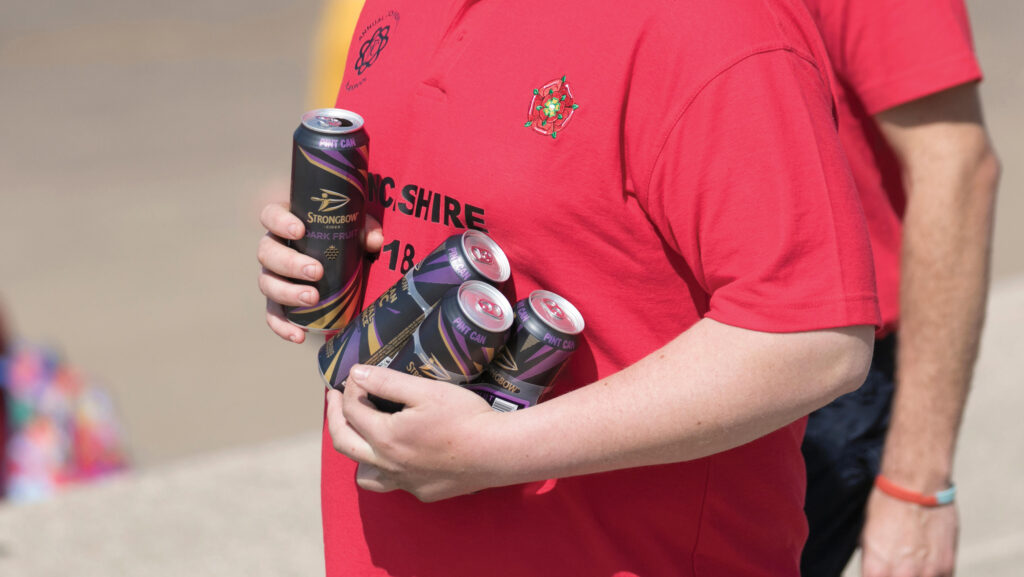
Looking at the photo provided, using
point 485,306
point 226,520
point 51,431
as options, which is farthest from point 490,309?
point 51,431

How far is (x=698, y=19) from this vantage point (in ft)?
4.33

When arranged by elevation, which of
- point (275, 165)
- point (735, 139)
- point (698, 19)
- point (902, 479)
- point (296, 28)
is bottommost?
point (296, 28)

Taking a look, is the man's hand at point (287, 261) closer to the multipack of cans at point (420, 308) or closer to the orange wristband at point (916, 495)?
the multipack of cans at point (420, 308)

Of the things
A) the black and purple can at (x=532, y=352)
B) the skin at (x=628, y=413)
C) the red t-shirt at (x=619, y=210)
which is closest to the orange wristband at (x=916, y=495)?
the red t-shirt at (x=619, y=210)

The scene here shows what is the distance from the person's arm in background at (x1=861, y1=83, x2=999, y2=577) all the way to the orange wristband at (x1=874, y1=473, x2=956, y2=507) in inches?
0.5

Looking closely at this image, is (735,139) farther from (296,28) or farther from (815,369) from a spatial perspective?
(296,28)

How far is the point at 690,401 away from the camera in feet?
4.34

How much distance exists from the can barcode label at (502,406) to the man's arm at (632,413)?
2.1 inches

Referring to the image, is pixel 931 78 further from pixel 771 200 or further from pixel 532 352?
pixel 532 352

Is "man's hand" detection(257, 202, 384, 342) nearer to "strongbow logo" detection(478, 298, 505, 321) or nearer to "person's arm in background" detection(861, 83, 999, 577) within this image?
"strongbow logo" detection(478, 298, 505, 321)

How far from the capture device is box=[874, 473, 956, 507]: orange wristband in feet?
6.99

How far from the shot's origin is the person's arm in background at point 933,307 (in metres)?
2.07

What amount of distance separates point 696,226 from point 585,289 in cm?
21

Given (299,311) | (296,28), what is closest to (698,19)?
(299,311)
